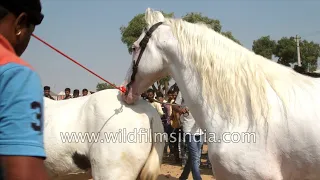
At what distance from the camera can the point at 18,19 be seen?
91cm

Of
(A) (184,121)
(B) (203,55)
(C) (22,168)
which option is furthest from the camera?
(A) (184,121)

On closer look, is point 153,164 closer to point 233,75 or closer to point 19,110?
point 233,75

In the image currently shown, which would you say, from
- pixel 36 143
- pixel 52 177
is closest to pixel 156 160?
pixel 52 177

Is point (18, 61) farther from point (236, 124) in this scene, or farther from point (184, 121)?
point (184, 121)

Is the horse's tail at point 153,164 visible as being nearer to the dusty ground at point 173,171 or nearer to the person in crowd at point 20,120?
the person in crowd at point 20,120

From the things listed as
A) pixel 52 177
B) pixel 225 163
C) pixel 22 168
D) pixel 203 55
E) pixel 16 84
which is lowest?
pixel 52 177

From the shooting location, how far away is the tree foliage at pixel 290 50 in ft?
120

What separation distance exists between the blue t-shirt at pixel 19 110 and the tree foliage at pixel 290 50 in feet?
122

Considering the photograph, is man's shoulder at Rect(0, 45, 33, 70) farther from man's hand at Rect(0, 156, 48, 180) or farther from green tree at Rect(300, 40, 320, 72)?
green tree at Rect(300, 40, 320, 72)

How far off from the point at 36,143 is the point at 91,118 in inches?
101

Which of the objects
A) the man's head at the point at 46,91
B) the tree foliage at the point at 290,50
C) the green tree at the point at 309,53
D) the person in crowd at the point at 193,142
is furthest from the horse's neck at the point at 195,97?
the green tree at the point at 309,53

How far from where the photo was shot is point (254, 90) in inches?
90.1

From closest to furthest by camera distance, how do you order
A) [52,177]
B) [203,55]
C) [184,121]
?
[203,55] → [52,177] → [184,121]

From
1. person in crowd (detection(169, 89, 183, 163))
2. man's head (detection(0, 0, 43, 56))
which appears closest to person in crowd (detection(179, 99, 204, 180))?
person in crowd (detection(169, 89, 183, 163))
